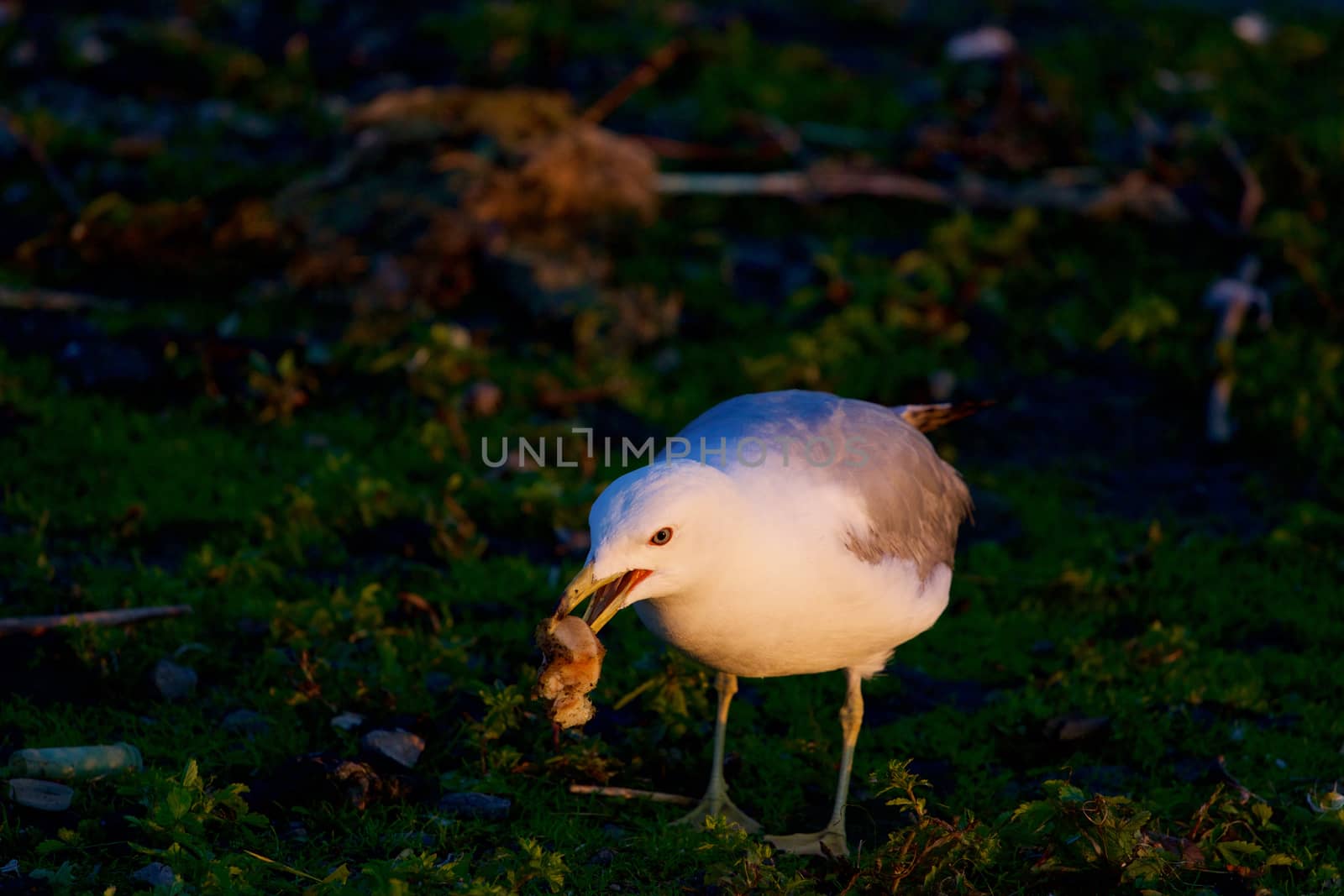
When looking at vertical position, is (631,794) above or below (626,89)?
below

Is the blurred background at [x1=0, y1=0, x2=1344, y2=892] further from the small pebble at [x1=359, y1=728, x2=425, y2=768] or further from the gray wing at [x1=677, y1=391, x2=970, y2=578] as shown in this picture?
the gray wing at [x1=677, y1=391, x2=970, y2=578]

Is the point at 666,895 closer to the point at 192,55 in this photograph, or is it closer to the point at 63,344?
the point at 63,344

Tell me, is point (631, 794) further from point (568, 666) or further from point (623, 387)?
point (623, 387)

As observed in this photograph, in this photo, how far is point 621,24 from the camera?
11.7 metres

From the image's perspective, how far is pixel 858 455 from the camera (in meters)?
4.79

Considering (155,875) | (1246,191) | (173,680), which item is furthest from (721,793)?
(1246,191)

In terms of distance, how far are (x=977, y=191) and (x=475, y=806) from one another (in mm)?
5777

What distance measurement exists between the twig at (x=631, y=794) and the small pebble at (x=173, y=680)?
1426mm

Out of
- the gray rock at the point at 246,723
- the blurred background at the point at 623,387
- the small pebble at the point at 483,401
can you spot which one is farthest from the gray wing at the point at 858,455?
the small pebble at the point at 483,401

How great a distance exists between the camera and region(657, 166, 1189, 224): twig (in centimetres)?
902

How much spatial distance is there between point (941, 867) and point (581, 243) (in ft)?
16.5

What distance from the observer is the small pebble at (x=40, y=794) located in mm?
4395

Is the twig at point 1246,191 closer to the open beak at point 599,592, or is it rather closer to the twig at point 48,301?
the open beak at point 599,592

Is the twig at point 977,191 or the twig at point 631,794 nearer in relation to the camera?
the twig at point 631,794
